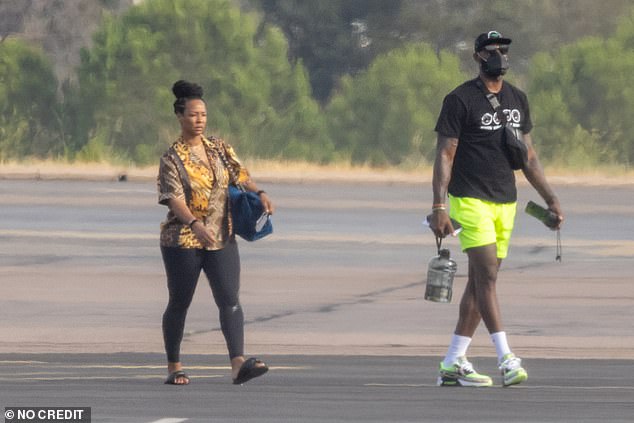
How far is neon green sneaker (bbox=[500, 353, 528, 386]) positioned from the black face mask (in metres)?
1.61

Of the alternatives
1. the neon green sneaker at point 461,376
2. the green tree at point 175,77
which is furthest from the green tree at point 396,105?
the neon green sneaker at point 461,376

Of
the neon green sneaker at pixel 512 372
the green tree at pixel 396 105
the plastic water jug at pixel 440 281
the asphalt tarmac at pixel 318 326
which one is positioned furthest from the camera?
the green tree at pixel 396 105

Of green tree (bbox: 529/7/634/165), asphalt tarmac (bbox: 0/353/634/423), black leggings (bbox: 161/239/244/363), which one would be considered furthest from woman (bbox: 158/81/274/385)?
green tree (bbox: 529/7/634/165)

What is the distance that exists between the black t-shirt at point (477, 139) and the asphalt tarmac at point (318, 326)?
3.73ft

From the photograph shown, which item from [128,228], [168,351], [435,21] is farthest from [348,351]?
[435,21]

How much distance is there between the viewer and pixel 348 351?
46.4 feet

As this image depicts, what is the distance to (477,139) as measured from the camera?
1186 centimetres

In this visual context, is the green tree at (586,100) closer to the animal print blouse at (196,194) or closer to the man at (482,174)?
the man at (482,174)

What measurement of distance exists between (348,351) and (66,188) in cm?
2834

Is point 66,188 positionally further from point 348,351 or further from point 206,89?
point 348,351

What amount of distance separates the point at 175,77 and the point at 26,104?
4.12m

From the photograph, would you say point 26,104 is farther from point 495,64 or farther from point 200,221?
point 495,64

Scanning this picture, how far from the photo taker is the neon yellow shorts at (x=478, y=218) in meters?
11.8

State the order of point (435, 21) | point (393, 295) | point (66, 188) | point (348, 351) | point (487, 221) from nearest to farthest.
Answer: point (487, 221), point (348, 351), point (393, 295), point (66, 188), point (435, 21)
